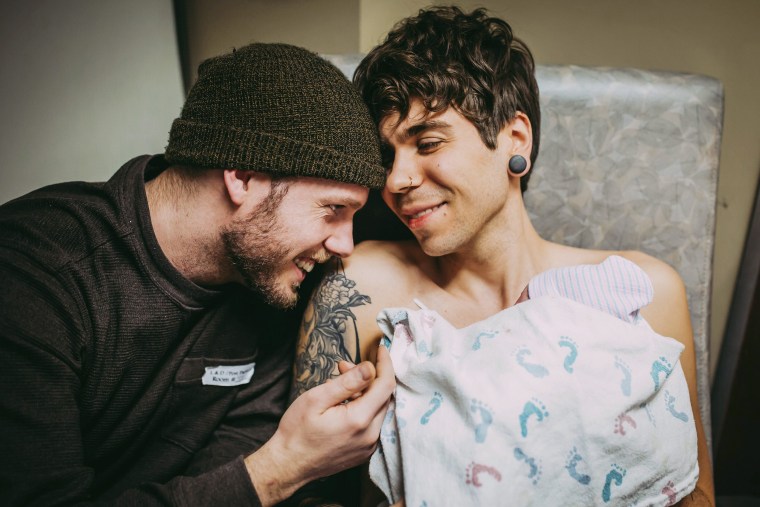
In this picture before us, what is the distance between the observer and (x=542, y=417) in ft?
2.94

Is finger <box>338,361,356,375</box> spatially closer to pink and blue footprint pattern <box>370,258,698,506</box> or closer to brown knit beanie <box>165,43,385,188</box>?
pink and blue footprint pattern <box>370,258,698,506</box>

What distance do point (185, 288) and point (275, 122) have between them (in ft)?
1.47

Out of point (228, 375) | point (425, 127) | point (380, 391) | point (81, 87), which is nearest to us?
point (380, 391)

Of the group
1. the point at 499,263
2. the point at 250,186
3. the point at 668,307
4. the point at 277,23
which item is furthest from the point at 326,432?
the point at 277,23

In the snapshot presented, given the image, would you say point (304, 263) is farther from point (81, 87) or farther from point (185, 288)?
point (81, 87)

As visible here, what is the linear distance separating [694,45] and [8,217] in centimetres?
211

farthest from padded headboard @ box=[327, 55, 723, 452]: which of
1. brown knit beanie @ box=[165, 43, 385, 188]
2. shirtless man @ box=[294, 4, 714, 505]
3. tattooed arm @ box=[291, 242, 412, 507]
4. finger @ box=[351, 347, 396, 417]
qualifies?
finger @ box=[351, 347, 396, 417]

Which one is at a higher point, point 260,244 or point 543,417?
point 260,244

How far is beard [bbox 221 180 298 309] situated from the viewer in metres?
1.17

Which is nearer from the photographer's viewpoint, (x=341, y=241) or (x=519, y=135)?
(x=341, y=241)

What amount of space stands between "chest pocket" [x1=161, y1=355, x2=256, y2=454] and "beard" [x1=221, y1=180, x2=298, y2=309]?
0.88 ft

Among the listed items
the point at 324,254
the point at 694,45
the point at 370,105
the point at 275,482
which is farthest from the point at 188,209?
the point at 694,45

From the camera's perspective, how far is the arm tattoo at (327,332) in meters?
1.27

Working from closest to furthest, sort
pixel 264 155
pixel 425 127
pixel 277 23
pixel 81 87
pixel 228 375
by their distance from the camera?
pixel 264 155
pixel 425 127
pixel 228 375
pixel 81 87
pixel 277 23
